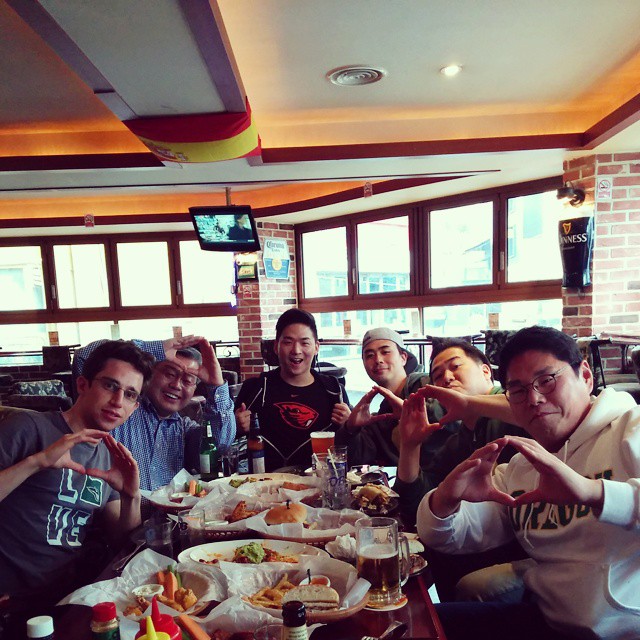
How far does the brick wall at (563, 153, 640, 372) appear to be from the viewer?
13.1ft

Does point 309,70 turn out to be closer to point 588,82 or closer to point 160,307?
point 588,82

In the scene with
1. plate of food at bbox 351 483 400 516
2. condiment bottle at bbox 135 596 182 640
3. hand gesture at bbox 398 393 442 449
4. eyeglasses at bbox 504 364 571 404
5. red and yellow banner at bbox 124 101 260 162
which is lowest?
plate of food at bbox 351 483 400 516

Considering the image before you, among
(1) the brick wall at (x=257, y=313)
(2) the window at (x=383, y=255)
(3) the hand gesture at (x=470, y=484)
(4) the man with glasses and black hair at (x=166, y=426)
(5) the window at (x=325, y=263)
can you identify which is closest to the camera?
(3) the hand gesture at (x=470, y=484)

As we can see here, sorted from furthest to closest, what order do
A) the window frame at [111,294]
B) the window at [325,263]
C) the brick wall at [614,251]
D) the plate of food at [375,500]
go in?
the window frame at [111,294] → the window at [325,263] → the brick wall at [614,251] → the plate of food at [375,500]

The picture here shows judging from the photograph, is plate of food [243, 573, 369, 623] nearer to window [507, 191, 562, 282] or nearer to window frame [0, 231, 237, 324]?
window [507, 191, 562, 282]

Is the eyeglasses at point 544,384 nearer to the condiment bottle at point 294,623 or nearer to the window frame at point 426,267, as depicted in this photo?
the condiment bottle at point 294,623

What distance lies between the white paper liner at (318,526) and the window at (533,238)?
4.10 meters

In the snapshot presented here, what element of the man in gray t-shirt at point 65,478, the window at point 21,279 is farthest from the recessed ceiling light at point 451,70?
the window at point 21,279

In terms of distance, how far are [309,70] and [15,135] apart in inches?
98.0

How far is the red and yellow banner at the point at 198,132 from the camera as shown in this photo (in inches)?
117

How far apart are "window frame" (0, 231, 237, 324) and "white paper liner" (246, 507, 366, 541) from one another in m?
5.60

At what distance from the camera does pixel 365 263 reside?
6438mm

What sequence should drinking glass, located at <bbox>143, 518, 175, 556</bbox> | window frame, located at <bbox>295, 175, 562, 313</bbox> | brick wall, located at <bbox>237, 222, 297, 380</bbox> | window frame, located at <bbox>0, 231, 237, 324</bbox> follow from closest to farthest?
1. drinking glass, located at <bbox>143, 518, 175, 556</bbox>
2. window frame, located at <bbox>295, 175, 562, 313</bbox>
3. brick wall, located at <bbox>237, 222, 297, 380</bbox>
4. window frame, located at <bbox>0, 231, 237, 324</bbox>

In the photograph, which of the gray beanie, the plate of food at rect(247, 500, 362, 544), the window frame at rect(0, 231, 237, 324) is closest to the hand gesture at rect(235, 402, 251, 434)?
the gray beanie
